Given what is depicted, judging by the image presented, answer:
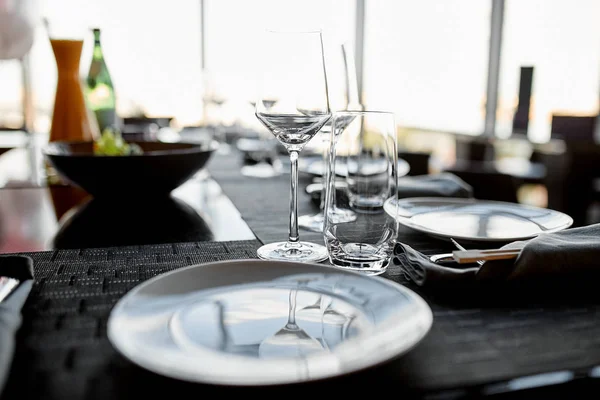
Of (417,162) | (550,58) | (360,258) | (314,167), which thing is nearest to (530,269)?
(360,258)

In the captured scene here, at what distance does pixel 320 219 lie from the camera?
100cm

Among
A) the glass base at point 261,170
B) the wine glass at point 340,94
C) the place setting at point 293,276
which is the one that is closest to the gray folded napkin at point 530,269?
the place setting at point 293,276

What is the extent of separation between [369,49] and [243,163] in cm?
548

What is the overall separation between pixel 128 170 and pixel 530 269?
0.75 meters

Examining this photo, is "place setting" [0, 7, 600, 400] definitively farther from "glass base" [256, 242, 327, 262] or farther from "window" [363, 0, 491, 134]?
"window" [363, 0, 491, 134]

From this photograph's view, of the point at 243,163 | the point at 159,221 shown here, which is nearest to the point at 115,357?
the point at 159,221

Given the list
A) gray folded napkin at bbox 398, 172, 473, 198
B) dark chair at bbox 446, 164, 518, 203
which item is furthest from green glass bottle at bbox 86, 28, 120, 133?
dark chair at bbox 446, 164, 518, 203

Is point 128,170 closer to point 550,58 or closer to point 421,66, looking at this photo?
point 550,58

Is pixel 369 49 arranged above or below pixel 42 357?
above

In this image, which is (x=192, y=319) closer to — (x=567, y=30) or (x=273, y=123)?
(x=273, y=123)

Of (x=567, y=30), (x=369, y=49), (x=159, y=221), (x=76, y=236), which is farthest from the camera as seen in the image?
(x=369, y=49)

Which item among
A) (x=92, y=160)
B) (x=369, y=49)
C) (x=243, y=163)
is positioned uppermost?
(x=369, y=49)

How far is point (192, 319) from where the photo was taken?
1.67 ft

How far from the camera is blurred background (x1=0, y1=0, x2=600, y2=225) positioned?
468 cm
